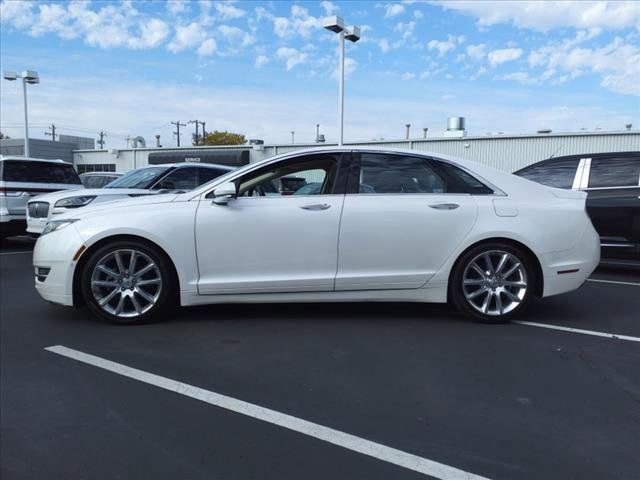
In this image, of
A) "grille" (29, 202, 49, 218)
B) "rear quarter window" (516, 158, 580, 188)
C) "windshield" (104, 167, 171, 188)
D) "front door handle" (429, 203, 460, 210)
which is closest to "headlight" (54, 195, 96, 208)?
"grille" (29, 202, 49, 218)

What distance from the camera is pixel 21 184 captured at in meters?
10.2

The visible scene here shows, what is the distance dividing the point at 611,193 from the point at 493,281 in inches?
144

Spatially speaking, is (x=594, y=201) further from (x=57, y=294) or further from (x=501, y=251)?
(x=57, y=294)

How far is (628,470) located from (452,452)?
0.77m

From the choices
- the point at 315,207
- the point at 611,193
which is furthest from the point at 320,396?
the point at 611,193

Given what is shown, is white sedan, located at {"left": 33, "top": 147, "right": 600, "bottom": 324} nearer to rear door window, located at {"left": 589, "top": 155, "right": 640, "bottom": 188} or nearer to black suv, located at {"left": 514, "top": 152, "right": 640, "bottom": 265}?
black suv, located at {"left": 514, "top": 152, "right": 640, "bottom": 265}

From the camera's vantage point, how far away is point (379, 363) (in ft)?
13.0

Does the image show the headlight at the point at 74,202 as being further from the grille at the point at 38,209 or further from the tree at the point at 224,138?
the tree at the point at 224,138

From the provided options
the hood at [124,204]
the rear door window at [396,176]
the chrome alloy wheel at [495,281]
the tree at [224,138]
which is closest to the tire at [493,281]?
the chrome alloy wheel at [495,281]

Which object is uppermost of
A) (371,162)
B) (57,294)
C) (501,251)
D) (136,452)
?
(371,162)

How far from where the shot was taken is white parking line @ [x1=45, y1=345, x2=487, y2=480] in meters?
2.57

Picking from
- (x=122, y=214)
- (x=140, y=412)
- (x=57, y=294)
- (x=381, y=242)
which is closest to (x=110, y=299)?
(x=57, y=294)

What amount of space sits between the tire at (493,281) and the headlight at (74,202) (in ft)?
20.6

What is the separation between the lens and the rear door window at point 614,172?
7.60m
